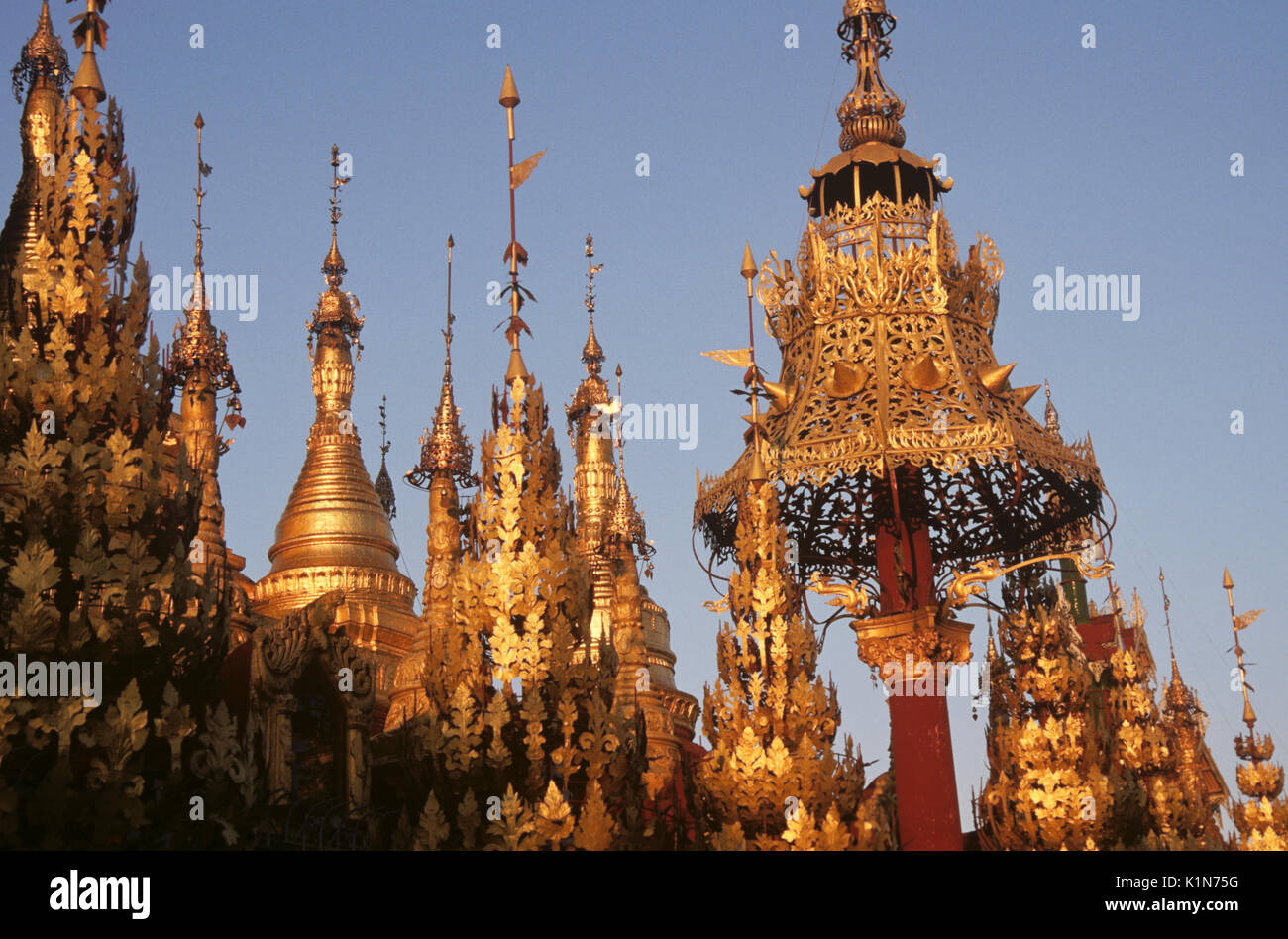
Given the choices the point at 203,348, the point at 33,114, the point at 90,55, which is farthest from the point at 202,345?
the point at 90,55

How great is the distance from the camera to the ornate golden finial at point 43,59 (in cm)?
2359

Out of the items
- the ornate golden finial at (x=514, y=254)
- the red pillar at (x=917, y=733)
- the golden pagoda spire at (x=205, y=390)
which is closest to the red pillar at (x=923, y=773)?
the red pillar at (x=917, y=733)

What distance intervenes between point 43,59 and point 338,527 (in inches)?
607

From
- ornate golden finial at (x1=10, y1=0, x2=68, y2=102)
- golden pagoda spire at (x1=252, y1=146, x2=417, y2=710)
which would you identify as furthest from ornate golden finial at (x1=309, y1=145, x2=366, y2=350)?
ornate golden finial at (x1=10, y1=0, x2=68, y2=102)

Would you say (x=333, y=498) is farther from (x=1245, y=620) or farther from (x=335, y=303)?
(x=1245, y=620)

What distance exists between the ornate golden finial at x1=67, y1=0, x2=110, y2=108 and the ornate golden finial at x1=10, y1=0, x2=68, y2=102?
847 cm

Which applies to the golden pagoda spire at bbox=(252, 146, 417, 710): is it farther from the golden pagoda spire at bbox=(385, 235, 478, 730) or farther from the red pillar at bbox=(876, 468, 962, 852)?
the red pillar at bbox=(876, 468, 962, 852)

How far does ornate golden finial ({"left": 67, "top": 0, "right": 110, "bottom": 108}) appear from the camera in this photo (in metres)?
15.0

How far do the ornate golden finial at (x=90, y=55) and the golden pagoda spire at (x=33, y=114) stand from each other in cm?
227

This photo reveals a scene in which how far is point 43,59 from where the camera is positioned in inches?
935

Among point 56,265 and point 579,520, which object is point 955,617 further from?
point 579,520

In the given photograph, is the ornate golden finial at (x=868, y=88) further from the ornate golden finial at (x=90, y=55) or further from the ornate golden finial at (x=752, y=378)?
the ornate golden finial at (x=90, y=55)
